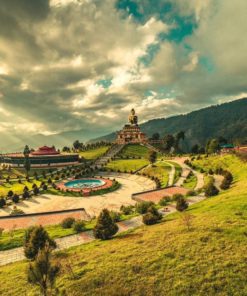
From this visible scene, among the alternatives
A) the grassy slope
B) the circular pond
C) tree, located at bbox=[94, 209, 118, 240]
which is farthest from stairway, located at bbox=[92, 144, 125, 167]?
the grassy slope

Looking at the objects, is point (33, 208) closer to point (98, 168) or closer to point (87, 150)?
point (98, 168)

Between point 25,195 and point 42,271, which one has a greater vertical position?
point 25,195

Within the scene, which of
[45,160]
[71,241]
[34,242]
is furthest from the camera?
[45,160]

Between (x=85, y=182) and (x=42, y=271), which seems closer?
(x=42, y=271)

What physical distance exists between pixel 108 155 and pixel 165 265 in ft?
343

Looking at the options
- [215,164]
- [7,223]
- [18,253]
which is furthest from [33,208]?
[215,164]

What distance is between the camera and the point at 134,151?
131125 millimetres

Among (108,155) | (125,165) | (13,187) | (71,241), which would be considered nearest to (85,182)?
(13,187)

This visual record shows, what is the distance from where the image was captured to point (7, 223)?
40.2 metres

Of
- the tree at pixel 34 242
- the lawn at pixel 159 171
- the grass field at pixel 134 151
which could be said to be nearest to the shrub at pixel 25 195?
the tree at pixel 34 242

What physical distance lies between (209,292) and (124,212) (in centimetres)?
2820

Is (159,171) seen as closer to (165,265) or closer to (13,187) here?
(13,187)

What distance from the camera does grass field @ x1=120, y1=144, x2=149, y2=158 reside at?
405 feet

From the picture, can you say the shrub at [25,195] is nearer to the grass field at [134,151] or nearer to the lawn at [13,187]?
the lawn at [13,187]
